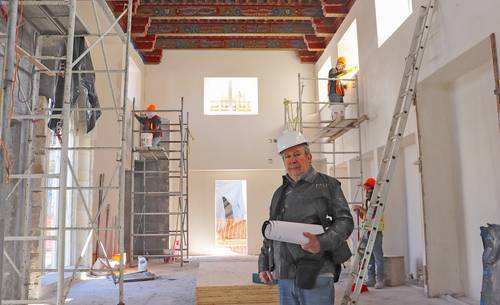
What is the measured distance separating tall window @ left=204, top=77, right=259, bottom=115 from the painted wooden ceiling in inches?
34.3

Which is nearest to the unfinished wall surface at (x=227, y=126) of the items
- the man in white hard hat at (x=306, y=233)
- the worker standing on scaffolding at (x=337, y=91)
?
the worker standing on scaffolding at (x=337, y=91)

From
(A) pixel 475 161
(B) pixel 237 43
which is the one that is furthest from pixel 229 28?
(A) pixel 475 161

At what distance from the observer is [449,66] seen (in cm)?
480

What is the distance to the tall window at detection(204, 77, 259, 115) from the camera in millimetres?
11406

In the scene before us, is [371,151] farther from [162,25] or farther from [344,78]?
[162,25]

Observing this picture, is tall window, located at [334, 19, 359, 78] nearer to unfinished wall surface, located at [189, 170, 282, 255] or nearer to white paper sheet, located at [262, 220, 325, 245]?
unfinished wall surface, located at [189, 170, 282, 255]

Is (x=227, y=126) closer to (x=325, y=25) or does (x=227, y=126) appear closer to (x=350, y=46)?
(x=325, y=25)

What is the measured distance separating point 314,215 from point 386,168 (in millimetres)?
2658

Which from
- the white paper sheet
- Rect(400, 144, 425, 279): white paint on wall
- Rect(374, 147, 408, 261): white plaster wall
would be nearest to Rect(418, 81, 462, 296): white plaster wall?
Rect(400, 144, 425, 279): white paint on wall

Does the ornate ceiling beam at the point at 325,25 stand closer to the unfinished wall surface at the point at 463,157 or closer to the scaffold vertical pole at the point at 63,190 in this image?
the unfinished wall surface at the point at 463,157

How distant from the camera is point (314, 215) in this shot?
7.46ft

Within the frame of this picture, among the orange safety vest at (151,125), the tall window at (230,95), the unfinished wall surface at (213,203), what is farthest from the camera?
the tall window at (230,95)

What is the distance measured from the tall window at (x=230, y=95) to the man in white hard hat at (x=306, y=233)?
903 centimetres

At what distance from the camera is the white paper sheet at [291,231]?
7.00ft
